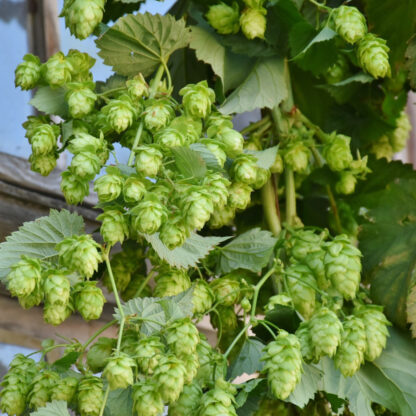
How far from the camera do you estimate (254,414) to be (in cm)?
112

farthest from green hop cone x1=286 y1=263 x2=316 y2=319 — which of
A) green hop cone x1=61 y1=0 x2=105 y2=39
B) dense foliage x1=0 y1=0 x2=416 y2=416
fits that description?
green hop cone x1=61 y1=0 x2=105 y2=39

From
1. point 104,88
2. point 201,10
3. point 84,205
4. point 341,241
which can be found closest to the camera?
point 341,241

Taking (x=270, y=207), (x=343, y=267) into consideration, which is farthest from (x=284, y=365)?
(x=270, y=207)

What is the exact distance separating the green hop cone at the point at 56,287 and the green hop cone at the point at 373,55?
21.2 inches

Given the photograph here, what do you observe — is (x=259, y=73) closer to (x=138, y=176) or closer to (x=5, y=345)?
(x=138, y=176)

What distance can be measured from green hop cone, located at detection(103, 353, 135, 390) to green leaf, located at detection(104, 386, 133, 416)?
0.37 feet

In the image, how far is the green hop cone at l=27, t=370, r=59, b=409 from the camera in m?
0.98

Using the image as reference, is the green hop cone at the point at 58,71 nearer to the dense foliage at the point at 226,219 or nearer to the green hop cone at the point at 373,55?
the dense foliage at the point at 226,219

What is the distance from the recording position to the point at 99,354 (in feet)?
3.52

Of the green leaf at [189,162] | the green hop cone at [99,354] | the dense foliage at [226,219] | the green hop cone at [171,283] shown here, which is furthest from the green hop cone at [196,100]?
the green hop cone at [99,354]

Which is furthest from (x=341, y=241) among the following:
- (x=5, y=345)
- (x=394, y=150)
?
(x=5, y=345)

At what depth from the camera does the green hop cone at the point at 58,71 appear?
111 cm

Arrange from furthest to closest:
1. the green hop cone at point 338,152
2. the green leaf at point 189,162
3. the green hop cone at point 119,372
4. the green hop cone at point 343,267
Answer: the green hop cone at point 338,152 → the green hop cone at point 343,267 → the green leaf at point 189,162 → the green hop cone at point 119,372

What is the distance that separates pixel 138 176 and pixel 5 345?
61cm
